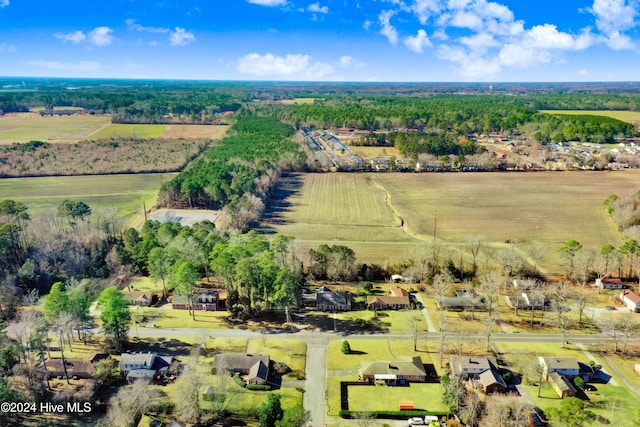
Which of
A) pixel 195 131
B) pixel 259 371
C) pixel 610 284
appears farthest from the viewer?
pixel 195 131

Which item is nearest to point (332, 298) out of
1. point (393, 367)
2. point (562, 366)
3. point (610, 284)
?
point (393, 367)

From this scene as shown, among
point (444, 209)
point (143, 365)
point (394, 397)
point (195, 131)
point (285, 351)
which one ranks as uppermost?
point (195, 131)

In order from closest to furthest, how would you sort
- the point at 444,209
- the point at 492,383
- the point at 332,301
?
the point at 492,383 → the point at 332,301 → the point at 444,209

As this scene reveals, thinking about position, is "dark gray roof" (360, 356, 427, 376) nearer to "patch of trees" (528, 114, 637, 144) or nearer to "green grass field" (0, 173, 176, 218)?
"green grass field" (0, 173, 176, 218)

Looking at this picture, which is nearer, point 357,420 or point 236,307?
point 357,420

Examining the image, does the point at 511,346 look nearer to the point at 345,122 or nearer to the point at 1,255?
the point at 1,255

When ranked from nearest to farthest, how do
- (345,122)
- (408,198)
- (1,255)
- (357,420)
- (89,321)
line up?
1. (357,420)
2. (89,321)
3. (1,255)
4. (408,198)
5. (345,122)

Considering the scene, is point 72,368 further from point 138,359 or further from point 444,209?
point 444,209

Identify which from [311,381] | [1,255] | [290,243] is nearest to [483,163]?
[290,243]
